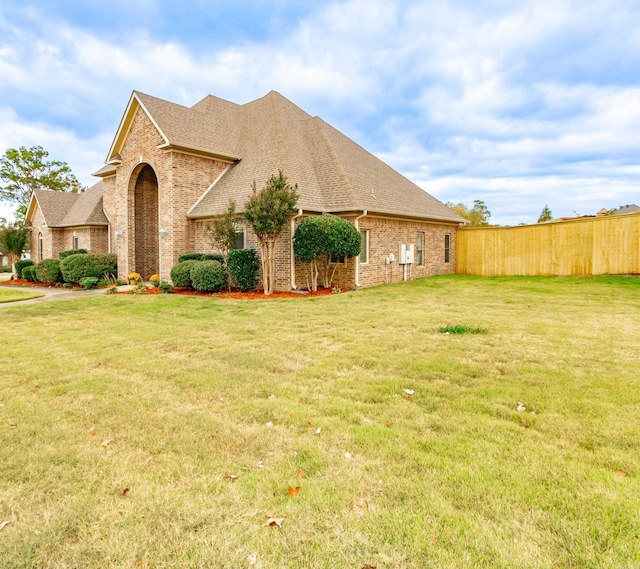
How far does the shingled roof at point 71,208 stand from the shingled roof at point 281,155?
15.3 feet

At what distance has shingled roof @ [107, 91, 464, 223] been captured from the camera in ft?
48.1

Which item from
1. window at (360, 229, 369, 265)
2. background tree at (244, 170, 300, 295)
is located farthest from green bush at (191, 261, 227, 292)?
window at (360, 229, 369, 265)

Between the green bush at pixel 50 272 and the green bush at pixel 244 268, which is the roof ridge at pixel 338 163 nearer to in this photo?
the green bush at pixel 244 268

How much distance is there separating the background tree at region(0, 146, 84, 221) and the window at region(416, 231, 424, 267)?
4174 cm

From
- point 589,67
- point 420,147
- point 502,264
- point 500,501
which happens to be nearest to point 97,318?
point 500,501

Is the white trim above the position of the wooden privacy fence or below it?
above

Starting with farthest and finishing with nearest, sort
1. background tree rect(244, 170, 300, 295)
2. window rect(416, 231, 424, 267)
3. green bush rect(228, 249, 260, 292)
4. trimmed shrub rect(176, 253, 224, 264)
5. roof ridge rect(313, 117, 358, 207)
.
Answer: window rect(416, 231, 424, 267) < trimmed shrub rect(176, 253, 224, 264) < roof ridge rect(313, 117, 358, 207) < green bush rect(228, 249, 260, 292) < background tree rect(244, 170, 300, 295)

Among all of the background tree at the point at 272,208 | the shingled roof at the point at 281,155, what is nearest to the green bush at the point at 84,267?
the shingled roof at the point at 281,155

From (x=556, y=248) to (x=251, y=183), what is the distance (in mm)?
12923

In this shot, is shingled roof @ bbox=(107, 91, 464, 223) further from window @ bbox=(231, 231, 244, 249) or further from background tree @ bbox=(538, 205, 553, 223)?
background tree @ bbox=(538, 205, 553, 223)

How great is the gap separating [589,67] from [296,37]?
1224 centimetres

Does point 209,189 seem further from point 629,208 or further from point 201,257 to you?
point 629,208

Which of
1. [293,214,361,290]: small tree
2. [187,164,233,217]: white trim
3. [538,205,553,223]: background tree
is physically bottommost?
[293,214,361,290]: small tree

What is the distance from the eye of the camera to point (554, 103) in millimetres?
18219
